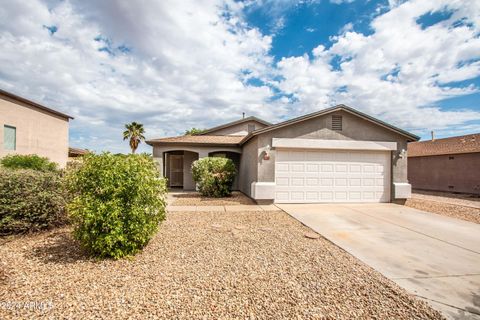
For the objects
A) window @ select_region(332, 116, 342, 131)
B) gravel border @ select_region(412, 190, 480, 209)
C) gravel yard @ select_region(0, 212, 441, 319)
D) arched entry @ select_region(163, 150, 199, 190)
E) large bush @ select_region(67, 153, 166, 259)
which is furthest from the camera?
arched entry @ select_region(163, 150, 199, 190)

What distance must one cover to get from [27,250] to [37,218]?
121 cm

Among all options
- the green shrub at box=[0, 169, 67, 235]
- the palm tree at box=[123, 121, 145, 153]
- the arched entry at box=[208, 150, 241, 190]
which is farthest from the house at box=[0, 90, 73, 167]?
the palm tree at box=[123, 121, 145, 153]

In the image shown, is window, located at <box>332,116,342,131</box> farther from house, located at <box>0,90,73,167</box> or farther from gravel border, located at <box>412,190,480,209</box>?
house, located at <box>0,90,73,167</box>

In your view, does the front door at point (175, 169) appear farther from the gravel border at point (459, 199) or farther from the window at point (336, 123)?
the gravel border at point (459, 199)

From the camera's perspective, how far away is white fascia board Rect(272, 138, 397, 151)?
10.0 metres

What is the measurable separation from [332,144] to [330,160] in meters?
0.75

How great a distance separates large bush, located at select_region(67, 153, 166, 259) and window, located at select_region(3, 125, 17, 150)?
539 inches

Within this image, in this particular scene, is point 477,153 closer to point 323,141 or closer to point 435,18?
point 435,18

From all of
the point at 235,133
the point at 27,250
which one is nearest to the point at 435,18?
the point at 235,133

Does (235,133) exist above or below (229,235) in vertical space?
above

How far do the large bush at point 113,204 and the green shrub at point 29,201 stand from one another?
1.49 meters

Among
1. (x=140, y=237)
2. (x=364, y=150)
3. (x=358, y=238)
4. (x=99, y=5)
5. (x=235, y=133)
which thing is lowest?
(x=358, y=238)

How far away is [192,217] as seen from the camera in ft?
24.8

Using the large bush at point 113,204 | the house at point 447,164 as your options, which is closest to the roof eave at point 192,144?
the large bush at point 113,204
